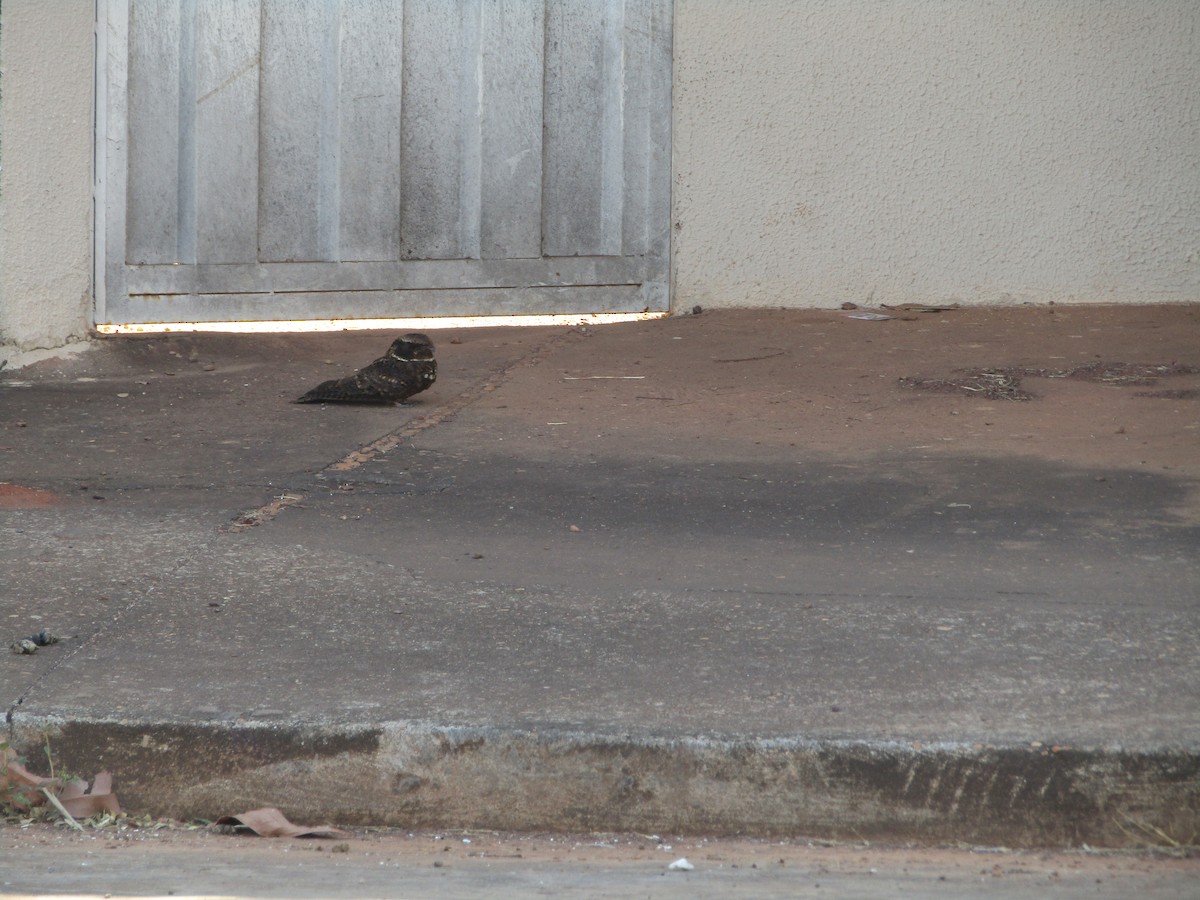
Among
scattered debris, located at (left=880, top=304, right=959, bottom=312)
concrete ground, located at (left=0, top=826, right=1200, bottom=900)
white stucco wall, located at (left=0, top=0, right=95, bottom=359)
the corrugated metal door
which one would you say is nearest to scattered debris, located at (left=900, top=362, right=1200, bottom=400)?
scattered debris, located at (left=880, top=304, right=959, bottom=312)

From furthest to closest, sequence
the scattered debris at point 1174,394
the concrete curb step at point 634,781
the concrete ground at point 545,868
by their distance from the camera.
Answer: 1. the scattered debris at point 1174,394
2. the concrete curb step at point 634,781
3. the concrete ground at point 545,868

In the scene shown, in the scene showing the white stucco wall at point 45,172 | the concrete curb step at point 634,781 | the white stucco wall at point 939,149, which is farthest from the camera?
the white stucco wall at point 939,149

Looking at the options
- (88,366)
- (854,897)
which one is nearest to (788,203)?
(88,366)

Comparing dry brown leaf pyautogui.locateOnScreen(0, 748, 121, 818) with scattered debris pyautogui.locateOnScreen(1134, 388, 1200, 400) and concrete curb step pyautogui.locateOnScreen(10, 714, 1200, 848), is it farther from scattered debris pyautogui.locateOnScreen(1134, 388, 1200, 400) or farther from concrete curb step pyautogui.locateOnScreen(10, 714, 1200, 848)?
scattered debris pyautogui.locateOnScreen(1134, 388, 1200, 400)

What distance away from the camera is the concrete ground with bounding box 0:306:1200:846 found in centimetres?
200

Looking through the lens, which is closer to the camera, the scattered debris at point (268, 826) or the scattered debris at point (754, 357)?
the scattered debris at point (268, 826)

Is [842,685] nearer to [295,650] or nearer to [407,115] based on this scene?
[295,650]

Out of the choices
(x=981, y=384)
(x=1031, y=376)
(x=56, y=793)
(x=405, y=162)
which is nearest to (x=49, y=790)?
(x=56, y=793)

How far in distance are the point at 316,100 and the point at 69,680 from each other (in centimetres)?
415

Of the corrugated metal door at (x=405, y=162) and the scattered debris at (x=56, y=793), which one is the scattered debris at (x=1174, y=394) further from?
the scattered debris at (x=56, y=793)

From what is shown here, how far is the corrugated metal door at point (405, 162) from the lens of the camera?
5.76m

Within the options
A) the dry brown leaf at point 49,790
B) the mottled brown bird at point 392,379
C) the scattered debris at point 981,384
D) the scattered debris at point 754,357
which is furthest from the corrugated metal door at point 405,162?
the dry brown leaf at point 49,790

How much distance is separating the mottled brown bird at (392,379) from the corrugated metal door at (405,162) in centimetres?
139

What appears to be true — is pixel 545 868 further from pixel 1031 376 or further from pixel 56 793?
pixel 1031 376
